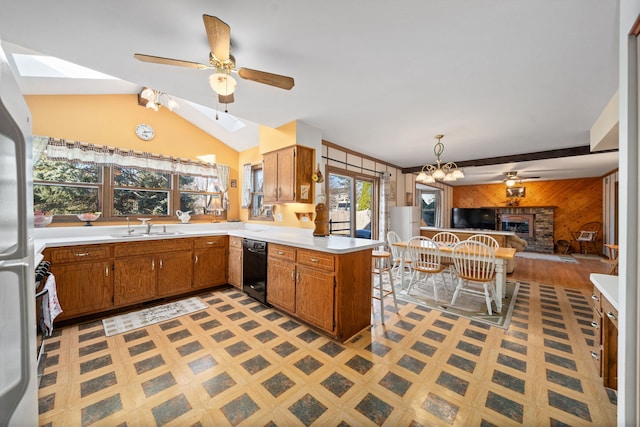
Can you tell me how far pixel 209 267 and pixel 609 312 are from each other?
4.08m

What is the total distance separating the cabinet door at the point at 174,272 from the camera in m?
3.14

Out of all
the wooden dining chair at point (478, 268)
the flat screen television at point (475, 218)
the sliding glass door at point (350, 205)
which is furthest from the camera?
the flat screen television at point (475, 218)

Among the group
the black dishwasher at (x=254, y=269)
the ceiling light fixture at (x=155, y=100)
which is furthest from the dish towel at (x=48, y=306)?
the ceiling light fixture at (x=155, y=100)

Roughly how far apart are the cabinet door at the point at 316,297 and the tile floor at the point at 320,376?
173mm

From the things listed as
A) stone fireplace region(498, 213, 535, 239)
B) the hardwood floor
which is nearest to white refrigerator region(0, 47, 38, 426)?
Answer: the hardwood floor

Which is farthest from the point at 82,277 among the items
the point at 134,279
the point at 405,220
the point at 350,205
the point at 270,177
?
the point at 405,220

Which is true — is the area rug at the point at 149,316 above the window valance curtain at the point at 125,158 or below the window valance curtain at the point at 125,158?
below

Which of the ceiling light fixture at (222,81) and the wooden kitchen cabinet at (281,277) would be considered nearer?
the ceiling light fixture at (222,81)

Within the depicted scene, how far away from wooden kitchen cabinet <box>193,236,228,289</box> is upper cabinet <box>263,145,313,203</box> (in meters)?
1.03

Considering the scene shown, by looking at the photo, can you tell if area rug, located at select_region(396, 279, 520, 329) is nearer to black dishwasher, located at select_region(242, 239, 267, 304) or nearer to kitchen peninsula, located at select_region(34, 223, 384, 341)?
kitchen peninsula, located at select_region(34, 223, 384, 341)

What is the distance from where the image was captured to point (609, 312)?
1.55m

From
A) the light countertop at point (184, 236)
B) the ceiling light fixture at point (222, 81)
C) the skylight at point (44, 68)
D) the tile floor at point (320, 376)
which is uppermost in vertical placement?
the skylight at point (44, 68)

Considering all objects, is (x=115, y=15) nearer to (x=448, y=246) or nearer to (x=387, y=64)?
(x=387, y=64)

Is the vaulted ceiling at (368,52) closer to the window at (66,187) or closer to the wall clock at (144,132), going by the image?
the wall clock at (144,132)
